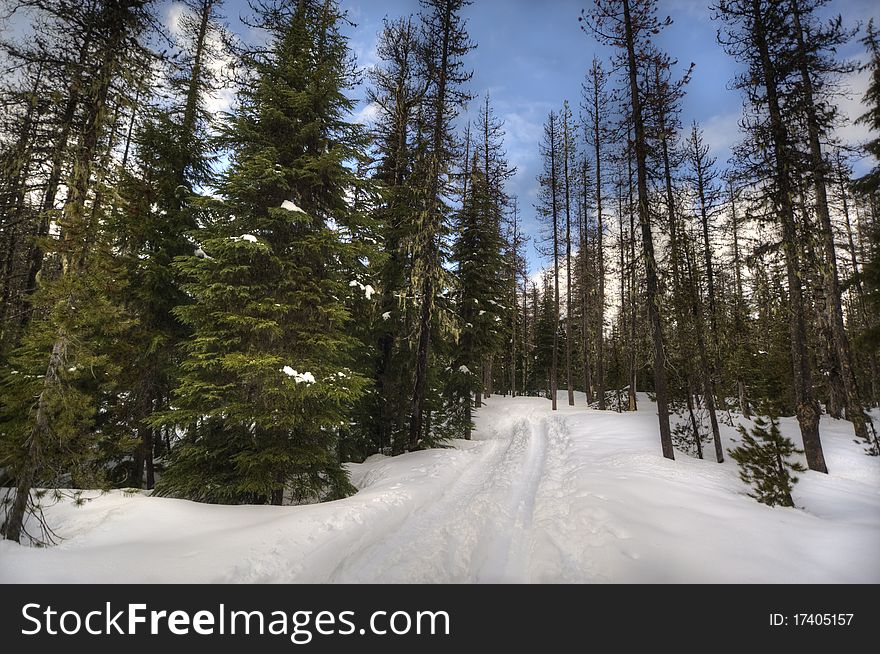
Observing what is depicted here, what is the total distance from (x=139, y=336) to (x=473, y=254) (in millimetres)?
14669

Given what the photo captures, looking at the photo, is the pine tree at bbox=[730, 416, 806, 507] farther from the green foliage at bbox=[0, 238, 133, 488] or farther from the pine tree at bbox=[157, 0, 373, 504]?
the green foliage at bbox=[0, 238, 133, 488]

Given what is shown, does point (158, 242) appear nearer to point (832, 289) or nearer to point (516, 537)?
point (516, 537)

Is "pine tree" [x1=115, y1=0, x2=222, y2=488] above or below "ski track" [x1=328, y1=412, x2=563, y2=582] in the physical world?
above

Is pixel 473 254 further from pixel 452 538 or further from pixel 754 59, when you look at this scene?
pixel 452 538

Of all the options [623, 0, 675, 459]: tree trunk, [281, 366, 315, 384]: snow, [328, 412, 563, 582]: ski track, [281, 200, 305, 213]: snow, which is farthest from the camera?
[623, 0, 675, 459]: tree trunk

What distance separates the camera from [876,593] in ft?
11.6

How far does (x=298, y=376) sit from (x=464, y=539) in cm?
443

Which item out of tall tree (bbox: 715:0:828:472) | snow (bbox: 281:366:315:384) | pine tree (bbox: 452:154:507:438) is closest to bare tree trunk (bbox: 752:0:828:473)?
tall tree (bbox: 715:0:828:472)

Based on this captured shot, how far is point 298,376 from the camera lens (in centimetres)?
688

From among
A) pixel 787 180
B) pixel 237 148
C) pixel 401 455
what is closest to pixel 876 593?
pixel 401 455

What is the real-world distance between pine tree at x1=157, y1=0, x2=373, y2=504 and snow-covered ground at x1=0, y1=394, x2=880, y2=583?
1175mm

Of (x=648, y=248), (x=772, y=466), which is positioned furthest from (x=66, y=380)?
(x=648, y=248)

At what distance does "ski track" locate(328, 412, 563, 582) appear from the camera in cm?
432

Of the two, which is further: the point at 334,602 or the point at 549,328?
the point at 549,328
